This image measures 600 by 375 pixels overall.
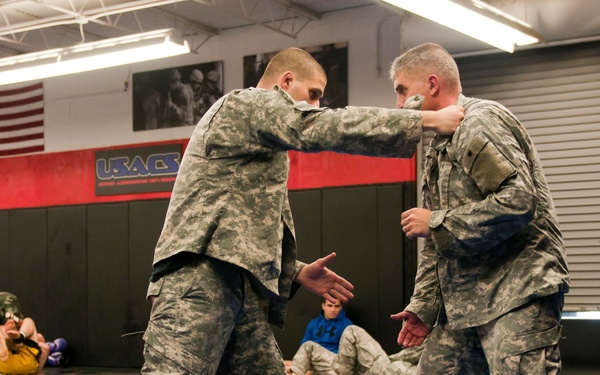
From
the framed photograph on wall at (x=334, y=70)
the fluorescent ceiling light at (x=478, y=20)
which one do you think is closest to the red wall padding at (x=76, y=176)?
the framed photograph on wall at (x=334, y=70)

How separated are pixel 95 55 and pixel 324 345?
445cm

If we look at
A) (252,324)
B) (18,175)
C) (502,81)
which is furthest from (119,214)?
(252,324)

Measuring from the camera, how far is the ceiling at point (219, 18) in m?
9.81

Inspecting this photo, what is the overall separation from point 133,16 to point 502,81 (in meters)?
5.38

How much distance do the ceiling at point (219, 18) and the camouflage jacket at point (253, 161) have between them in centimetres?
687

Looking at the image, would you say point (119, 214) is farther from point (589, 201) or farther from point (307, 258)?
point (589, 201)

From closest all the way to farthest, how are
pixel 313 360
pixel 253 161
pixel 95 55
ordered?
1. pixel 253 161
2. pixel 313 360
3. pixel 95 55

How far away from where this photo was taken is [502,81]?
10.8 meters

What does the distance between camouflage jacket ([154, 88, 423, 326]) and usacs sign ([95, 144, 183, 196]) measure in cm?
955

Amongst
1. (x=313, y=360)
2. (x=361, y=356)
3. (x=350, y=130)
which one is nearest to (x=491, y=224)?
(x=350, y=130)

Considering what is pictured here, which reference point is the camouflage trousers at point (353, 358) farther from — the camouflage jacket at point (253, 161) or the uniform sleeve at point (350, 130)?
the uniform sleeve at point (350, 130)

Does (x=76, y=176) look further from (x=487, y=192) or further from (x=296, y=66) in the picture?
(x=487, y=192)

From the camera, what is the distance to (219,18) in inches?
491

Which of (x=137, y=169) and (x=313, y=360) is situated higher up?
(x=137, y=169)
